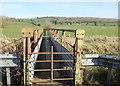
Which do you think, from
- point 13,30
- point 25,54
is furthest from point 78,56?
point 13,30

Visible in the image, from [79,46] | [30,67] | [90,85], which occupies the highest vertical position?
[79,46]

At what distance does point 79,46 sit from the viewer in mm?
8602

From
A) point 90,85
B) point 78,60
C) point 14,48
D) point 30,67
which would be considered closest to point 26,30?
point 30,67

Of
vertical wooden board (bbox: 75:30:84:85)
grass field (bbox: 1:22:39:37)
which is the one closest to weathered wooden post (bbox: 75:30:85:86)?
vertical wooden board (bbox: 75:30:84:85)

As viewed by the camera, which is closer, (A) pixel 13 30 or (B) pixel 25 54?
(B) pixel 25 54

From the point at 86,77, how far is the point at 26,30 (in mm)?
2919

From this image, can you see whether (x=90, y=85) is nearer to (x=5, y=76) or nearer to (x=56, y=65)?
(x=56, y=65)

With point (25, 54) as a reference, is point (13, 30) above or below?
above

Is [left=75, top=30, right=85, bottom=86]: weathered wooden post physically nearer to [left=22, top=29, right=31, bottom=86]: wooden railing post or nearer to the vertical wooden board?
the vertical wooden board

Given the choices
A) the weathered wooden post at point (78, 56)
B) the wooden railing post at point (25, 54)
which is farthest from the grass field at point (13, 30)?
the weathered wooden post at point (78, 56)

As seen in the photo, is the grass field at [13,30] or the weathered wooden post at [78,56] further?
the grass field at [13,30]

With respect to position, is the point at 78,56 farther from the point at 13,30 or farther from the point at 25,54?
the point at 13,30

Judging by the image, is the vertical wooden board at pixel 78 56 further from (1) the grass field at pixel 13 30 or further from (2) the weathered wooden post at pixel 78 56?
(1) the grass field at pixel 13 30

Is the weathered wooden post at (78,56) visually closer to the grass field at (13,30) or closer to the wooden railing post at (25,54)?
the wooden railing post at (25,54)
